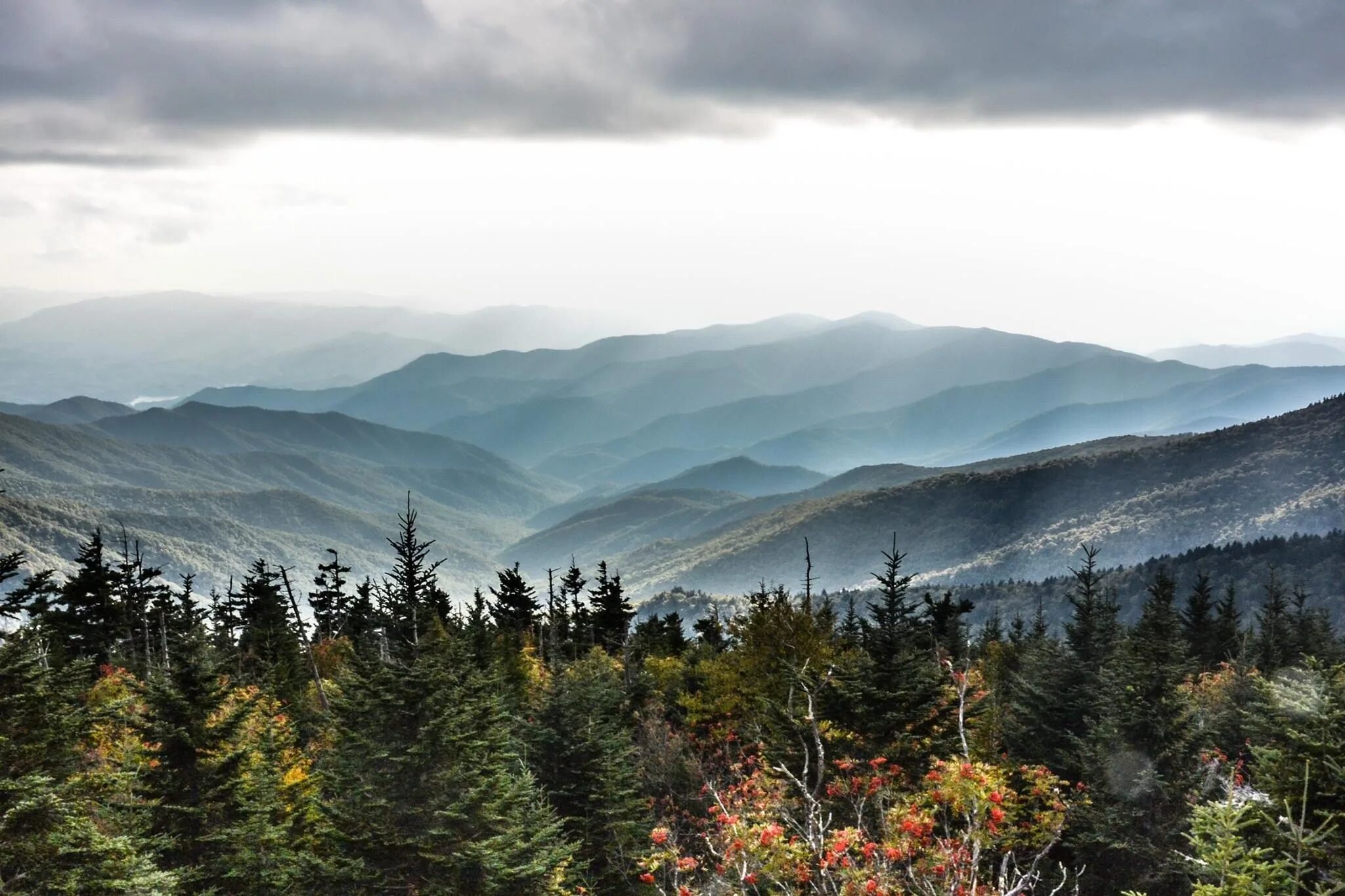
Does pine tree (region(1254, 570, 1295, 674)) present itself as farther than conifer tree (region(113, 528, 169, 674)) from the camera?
A: Yes

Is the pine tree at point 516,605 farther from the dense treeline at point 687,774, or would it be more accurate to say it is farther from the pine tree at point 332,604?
the dense treeline at point 687,774

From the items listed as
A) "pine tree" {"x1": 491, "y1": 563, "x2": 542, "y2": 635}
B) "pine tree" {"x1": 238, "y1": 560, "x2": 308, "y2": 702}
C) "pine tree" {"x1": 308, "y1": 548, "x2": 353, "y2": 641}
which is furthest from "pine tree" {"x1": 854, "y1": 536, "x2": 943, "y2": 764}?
"pine tree" {"x1": 308, "y1": 548, "x2": 353, "y2": 641}

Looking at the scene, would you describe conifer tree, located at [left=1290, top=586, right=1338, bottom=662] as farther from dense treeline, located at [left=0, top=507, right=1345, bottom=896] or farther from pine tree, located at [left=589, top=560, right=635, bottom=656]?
pine tree, located at [left=589, top=560, right=635, bottom=656]

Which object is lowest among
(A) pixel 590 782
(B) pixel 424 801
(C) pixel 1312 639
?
(C) pixel 1312 639

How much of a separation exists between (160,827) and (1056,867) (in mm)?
30411

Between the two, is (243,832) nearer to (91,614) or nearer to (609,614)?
(91,614)

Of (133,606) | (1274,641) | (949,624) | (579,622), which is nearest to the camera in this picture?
(133,606)

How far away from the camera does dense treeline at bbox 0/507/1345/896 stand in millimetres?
19156

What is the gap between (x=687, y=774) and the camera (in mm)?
51406

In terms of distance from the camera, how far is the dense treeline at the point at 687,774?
1916cm

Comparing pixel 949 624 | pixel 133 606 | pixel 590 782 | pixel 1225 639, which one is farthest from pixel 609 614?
pixel 1225 639

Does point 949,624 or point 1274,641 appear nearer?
point 1274,641

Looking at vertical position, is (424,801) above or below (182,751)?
below

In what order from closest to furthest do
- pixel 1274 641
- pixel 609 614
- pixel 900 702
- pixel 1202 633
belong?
pixel 900 702 < pixel 1274 641 < pixel 1202 633 < pixel 609 614
